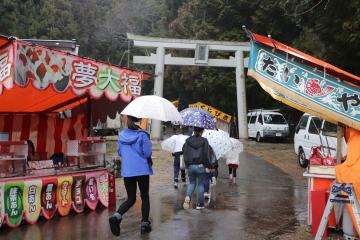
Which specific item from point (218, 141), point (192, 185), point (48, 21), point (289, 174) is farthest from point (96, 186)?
point (48, 21)

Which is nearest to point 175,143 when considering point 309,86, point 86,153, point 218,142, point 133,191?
point 218,142

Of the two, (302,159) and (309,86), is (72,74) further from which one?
(302,159)

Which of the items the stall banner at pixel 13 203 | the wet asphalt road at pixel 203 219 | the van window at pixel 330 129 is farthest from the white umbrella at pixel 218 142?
the van window at pixel 330 129

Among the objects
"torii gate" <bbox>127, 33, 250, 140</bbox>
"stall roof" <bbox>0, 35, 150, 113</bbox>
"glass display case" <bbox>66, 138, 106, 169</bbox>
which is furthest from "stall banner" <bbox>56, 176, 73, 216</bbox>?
"torii gate" <bbox>127, 33, 250, 140</bbox>

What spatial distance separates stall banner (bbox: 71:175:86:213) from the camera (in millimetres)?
7570

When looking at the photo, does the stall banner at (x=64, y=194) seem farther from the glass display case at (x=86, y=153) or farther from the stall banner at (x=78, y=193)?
the glass display case at (x=86, y=153)

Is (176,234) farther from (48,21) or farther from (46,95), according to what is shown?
(48,21)

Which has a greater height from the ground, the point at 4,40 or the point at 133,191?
the point at 4,40

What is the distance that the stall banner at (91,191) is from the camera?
7809mm

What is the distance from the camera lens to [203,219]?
7.34 meters

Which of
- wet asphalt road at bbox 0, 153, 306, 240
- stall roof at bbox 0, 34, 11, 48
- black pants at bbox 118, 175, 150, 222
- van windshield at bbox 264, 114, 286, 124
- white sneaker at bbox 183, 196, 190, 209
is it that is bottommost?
wet asphalt road at bbox 0, 153, 306, 240

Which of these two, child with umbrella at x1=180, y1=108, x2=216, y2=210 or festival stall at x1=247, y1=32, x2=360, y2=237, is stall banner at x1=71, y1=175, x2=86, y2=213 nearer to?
child with umbrella at x1=180, y1=108, x2=216, y2=210

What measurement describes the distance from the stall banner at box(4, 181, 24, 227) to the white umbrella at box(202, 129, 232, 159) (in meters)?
3.65

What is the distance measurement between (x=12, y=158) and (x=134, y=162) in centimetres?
199
